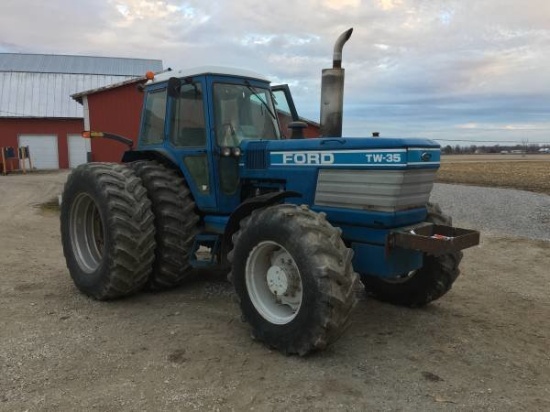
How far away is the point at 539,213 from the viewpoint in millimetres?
13742

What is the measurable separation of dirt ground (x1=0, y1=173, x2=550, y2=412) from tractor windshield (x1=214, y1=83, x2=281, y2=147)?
71.1 inches

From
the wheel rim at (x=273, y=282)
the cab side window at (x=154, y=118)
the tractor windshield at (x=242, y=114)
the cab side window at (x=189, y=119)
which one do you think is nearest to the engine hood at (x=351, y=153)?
the tractor windshield at (x=242, y=114)

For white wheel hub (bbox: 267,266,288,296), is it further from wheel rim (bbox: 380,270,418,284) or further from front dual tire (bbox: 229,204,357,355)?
wheel rim (bbox: 380,270,418,284)

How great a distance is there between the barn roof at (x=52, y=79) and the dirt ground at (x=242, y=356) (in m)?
26.6

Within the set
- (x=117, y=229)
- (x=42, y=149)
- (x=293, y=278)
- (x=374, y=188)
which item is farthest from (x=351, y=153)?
(x=42, y=149)

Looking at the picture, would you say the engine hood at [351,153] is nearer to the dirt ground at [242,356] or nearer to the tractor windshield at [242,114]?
the tractor windshield at [242,114]

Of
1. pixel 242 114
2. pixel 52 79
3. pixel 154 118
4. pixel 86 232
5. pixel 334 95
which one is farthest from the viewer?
pixel 52 79

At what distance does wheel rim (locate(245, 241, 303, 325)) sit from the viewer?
426 cm

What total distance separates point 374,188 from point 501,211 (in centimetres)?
1132

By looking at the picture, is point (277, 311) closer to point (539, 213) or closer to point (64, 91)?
point (539, 213)

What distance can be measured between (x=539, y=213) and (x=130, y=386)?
42.3ft

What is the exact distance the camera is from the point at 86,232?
6289mm

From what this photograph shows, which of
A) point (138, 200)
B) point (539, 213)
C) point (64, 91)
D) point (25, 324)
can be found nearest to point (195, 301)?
point (138, 200)

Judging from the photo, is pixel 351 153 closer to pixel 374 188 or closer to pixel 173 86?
pixel 374 188
